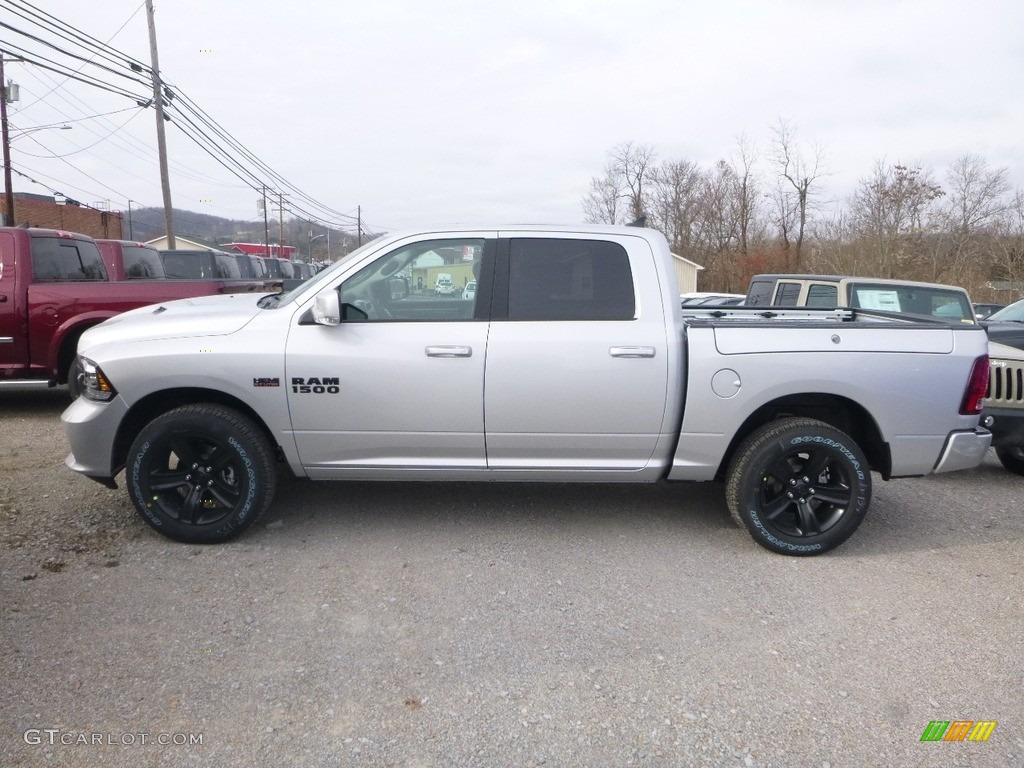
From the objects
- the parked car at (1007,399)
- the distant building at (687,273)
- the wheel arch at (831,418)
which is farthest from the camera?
the distant building at (687,273)

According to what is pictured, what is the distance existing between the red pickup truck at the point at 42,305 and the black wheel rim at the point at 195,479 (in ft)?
13.9

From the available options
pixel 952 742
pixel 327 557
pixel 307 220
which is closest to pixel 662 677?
pixel 952 742

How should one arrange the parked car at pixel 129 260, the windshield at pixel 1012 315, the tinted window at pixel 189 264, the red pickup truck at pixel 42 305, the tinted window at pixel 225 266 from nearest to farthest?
the red pickup truck at pixel 42 305
the windshield at pixel 1012 315
the parked car at pixel 129 260
the tinted window at pixel 189 264
the tinted window at pixel 225 266

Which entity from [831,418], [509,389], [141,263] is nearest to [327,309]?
[509,389]

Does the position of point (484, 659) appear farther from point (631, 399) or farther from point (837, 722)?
point (631, 399)

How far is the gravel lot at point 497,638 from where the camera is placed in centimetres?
280

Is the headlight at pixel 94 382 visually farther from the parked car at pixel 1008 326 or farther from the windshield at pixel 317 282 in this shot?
the parked car at pixel 1008 326

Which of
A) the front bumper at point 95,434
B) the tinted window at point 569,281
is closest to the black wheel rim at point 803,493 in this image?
the tinted window at point 569,281

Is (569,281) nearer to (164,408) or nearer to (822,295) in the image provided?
(164,408)

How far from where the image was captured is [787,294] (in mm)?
10211

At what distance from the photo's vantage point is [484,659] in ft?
10.9

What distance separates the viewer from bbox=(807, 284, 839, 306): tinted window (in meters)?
9.59

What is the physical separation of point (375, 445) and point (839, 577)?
2714 mm
